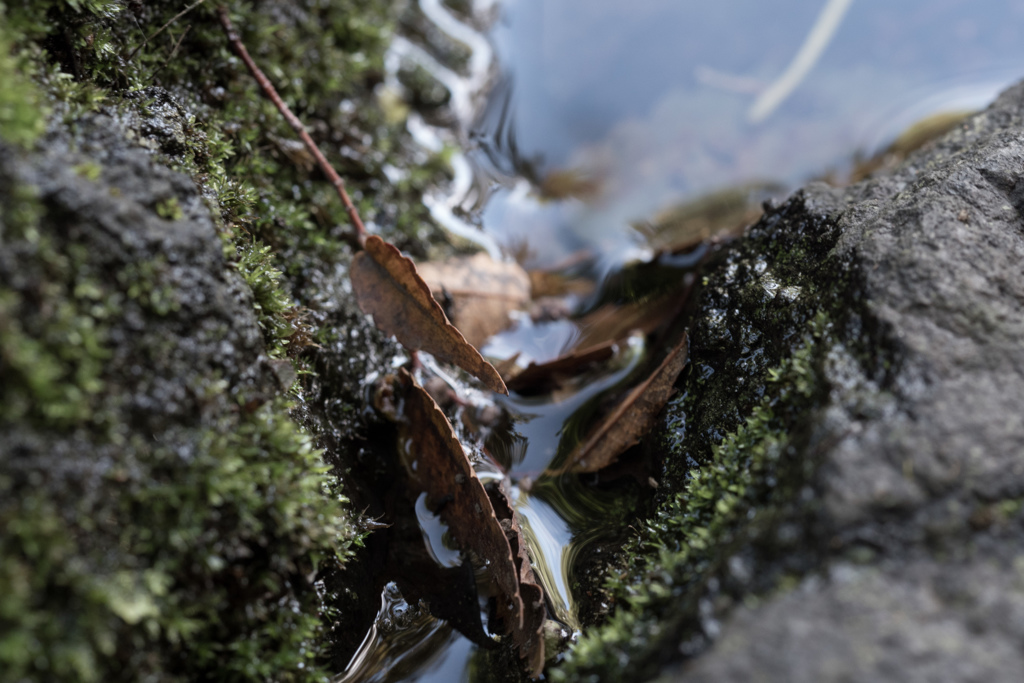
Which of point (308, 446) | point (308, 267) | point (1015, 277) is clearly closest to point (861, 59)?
point (1015, 277)

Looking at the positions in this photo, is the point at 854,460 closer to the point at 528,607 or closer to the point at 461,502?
the point at 528,607

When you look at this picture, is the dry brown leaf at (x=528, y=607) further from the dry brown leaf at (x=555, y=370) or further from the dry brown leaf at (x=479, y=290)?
the dry brown leaf at (x=479, y=290)

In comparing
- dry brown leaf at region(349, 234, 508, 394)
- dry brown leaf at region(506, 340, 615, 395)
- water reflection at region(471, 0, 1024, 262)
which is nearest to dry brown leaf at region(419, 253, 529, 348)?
dry brown leaf at region(506, 340, 615, 395)

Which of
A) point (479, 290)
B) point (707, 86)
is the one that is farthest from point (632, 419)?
point (707, 86)

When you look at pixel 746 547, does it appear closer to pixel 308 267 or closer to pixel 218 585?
pixel 218 585

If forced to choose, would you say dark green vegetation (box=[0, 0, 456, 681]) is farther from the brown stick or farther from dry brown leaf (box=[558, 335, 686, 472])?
dry brown leaf (box=[558, 335, 686, 472])

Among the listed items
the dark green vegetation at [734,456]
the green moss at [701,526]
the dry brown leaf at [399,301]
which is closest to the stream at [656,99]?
the dry brown leaf at [399,301]
